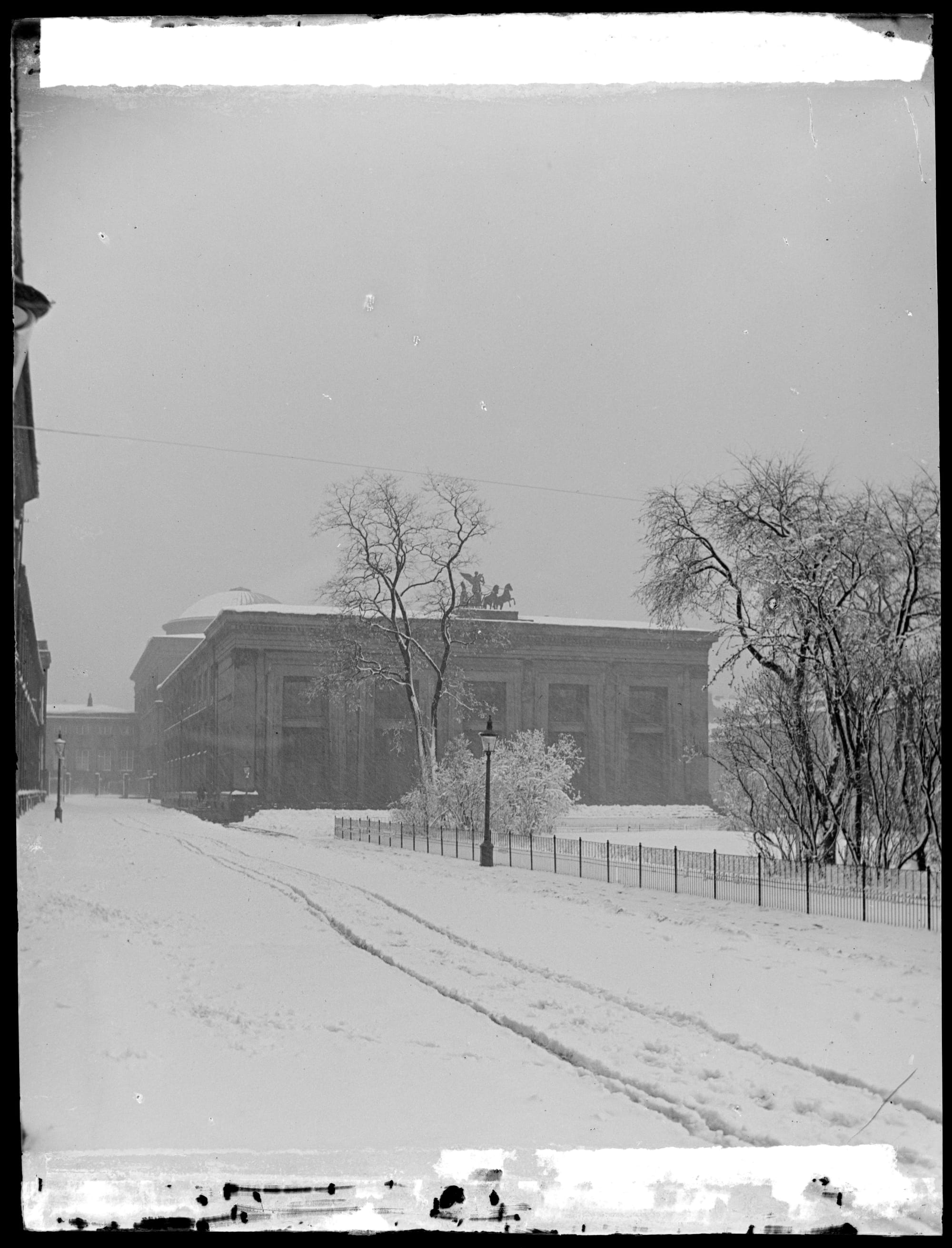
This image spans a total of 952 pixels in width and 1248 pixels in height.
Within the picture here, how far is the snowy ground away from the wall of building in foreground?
13024 mm

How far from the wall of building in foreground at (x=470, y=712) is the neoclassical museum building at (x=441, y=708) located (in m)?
0.05

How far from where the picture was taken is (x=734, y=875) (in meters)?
17.8

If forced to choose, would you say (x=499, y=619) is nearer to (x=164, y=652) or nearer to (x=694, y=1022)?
(x=164, y=652)

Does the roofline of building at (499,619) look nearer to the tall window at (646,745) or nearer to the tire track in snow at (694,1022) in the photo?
the tall window at (646,745)

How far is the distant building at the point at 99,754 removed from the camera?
124ft

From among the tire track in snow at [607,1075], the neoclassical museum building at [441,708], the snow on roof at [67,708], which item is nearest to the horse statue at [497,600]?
the neoclassical museum building at [441,708]

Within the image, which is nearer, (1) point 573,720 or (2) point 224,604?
(2) point 224,604

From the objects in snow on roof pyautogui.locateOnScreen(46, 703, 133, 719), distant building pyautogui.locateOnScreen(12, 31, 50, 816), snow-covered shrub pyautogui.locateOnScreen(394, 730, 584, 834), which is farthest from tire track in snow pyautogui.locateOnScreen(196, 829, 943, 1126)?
snow-covered shrub pyautogui.locateOnScreen(394, 730, 584, 834)

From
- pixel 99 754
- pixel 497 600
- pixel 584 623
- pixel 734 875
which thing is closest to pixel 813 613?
pixel 734 875

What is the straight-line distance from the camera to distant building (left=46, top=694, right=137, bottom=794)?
3781 centimetres

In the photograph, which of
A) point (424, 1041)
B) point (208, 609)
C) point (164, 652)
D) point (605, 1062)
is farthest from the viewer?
point (208, 609)

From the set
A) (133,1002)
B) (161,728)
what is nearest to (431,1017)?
(133,1002)

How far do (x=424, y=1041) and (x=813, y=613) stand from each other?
11448 millimetres

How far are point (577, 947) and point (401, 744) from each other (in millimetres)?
15770
